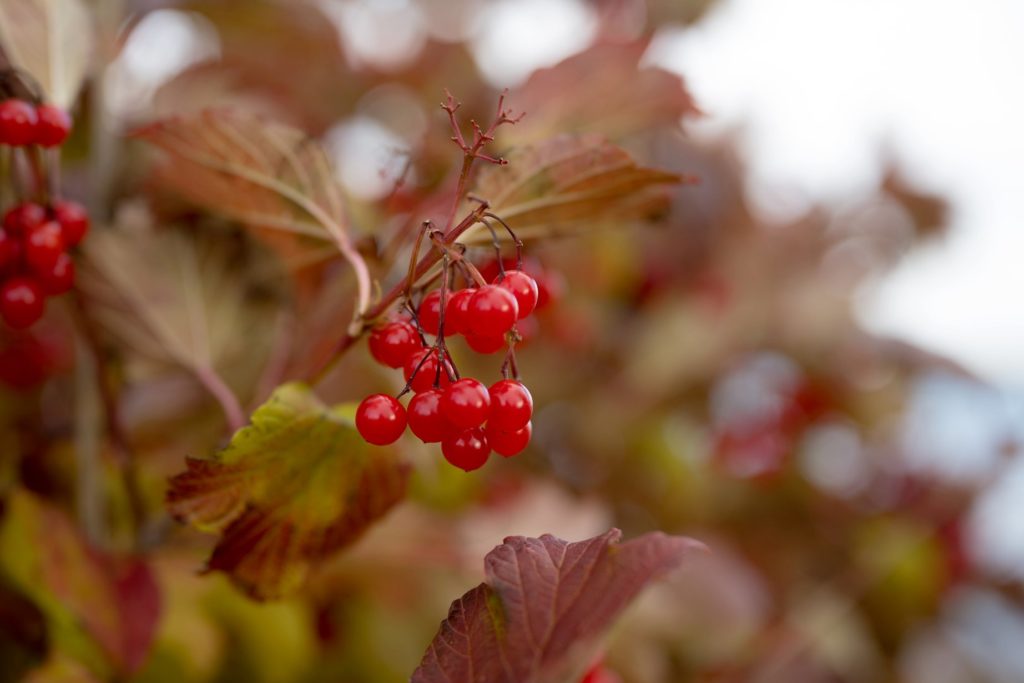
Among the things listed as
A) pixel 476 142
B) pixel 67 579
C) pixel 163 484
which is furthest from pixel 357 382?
pixel 476 142

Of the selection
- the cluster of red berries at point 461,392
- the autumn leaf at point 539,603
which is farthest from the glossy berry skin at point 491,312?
the autumn leaf at point 539,603

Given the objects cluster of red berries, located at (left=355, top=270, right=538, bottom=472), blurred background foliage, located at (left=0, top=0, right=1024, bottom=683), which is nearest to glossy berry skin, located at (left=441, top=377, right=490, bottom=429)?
cluster of red berries, located at (left=355, top=270, right=538, bottom=472)

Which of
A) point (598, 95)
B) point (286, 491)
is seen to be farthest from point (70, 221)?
point (598, 95)

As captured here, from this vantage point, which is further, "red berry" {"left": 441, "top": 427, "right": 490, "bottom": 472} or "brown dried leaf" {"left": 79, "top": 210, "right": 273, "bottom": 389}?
"brown dried leaf" {"left": 79, "top": 210, "right": 273, "bottom": 389}

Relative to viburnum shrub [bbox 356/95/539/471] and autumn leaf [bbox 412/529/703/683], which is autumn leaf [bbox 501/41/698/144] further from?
autumn leaf [bbox 412/529/703/683]

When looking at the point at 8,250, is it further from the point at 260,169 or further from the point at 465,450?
the point at 465,450

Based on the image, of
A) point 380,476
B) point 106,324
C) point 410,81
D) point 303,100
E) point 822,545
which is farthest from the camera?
point 822,545

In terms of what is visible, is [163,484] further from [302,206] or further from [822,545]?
[822,545]

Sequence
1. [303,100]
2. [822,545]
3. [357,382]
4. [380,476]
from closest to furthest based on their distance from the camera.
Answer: [380,476]
[357,382]
[303,100]
[822,545]
